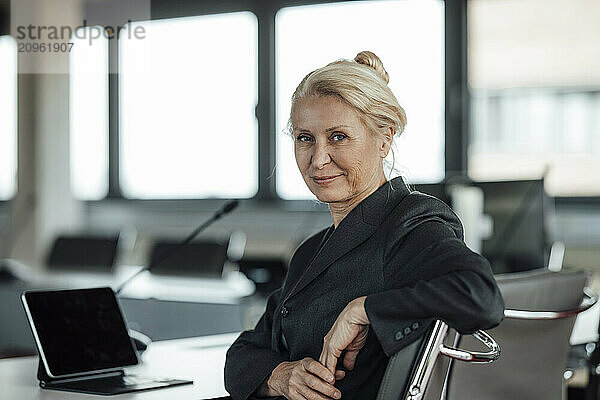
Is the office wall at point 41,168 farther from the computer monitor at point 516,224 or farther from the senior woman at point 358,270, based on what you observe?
the senior woman at point 358,270

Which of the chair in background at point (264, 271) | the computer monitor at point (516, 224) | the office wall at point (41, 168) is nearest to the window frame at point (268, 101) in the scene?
the office wall at point (41, 168)

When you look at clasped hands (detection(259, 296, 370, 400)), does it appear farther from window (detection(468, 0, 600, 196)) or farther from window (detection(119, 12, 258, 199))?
window (detection(119, 12, 258, 199))

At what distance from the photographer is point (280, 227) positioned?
21.9 feet

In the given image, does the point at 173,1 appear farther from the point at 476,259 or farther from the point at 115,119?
the point at 476,259

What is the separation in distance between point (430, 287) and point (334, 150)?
349mm

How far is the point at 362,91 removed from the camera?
161 centimetres

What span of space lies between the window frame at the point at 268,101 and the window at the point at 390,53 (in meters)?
0.05

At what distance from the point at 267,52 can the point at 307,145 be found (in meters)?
5.29

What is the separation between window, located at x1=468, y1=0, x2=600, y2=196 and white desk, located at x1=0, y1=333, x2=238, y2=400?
147 inches

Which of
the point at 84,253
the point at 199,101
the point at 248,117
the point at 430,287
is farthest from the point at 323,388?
the point at 199,101

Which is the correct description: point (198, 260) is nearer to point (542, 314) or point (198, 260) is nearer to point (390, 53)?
point (390, 53)

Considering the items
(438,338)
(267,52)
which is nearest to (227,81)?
(267,52)

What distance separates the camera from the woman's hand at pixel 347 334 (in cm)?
147

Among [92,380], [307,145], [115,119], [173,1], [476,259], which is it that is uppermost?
[173,1]
